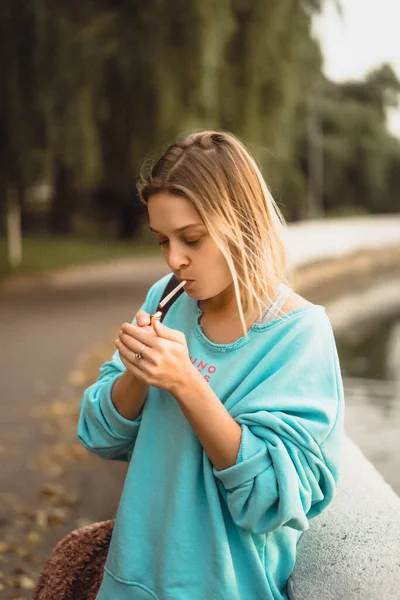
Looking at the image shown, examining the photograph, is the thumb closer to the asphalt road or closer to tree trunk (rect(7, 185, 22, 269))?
the asphalt road

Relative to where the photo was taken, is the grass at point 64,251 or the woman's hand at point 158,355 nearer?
the woman's hand at point 158,355

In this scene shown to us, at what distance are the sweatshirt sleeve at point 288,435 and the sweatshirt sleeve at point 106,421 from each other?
0.94 ft

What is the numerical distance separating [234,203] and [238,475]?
481 millimetres

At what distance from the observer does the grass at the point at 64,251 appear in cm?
1847

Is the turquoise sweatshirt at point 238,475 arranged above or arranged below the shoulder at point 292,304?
below

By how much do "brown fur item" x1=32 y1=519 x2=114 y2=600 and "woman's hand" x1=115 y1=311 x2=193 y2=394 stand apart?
0.63 m

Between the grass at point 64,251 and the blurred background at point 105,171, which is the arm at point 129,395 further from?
the grass at point 64,251

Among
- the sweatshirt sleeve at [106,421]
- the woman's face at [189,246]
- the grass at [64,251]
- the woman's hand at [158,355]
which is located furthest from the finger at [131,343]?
the grass at [64,251]

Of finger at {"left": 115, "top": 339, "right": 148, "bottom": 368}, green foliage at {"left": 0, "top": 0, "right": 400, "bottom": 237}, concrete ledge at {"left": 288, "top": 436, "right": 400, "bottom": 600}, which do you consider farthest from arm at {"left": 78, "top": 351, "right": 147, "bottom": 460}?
green foliage at {"left": 0, "top": 0, "right": 400, "bottom": 237}

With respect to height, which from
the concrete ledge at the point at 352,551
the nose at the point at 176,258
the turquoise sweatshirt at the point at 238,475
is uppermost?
the nose at the point at 176,258

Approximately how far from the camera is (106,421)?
180 centimetres

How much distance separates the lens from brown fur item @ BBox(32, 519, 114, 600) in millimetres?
1927

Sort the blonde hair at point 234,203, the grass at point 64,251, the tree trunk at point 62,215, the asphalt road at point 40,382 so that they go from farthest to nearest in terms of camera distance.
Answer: the tree trunk at point 62,215, the grass at point 64,251, the asphalt road at point 40,382, the blonde hair at point 234,203

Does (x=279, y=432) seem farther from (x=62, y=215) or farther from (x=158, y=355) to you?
(x=62, y=215)
